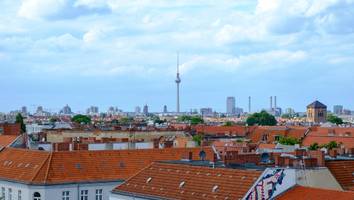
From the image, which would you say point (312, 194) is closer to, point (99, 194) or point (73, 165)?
point (99, 194)

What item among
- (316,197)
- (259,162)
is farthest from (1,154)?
(316,197)

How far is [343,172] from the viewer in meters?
55.6

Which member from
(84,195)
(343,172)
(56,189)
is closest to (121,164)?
(84,195)

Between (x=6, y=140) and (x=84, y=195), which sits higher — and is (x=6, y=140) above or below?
above

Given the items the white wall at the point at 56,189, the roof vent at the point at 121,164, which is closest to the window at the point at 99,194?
the white wall at the point at 56,189

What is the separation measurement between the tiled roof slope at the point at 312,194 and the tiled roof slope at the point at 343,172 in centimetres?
699

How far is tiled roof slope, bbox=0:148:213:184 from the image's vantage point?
6731 cm

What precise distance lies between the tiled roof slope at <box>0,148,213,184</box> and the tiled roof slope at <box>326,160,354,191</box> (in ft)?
68.3

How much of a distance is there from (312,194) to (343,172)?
10969mm

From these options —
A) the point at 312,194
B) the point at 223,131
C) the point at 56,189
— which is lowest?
→ the point at 56,189

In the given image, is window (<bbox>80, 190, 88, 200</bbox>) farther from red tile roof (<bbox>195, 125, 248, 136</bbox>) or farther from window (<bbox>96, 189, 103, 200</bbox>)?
red tile roof (<bbox>195, 125, 248, 136</bbox>)

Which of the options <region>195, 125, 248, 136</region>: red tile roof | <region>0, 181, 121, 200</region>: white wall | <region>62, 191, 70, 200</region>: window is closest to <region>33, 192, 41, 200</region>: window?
<region>0, 181, 121, 200</region>: white wall

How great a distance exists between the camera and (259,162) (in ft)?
202

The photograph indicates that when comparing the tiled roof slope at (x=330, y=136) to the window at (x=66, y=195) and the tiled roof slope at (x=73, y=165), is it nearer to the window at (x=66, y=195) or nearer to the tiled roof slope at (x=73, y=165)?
the tiled roof slope at (x=73, y=165)
